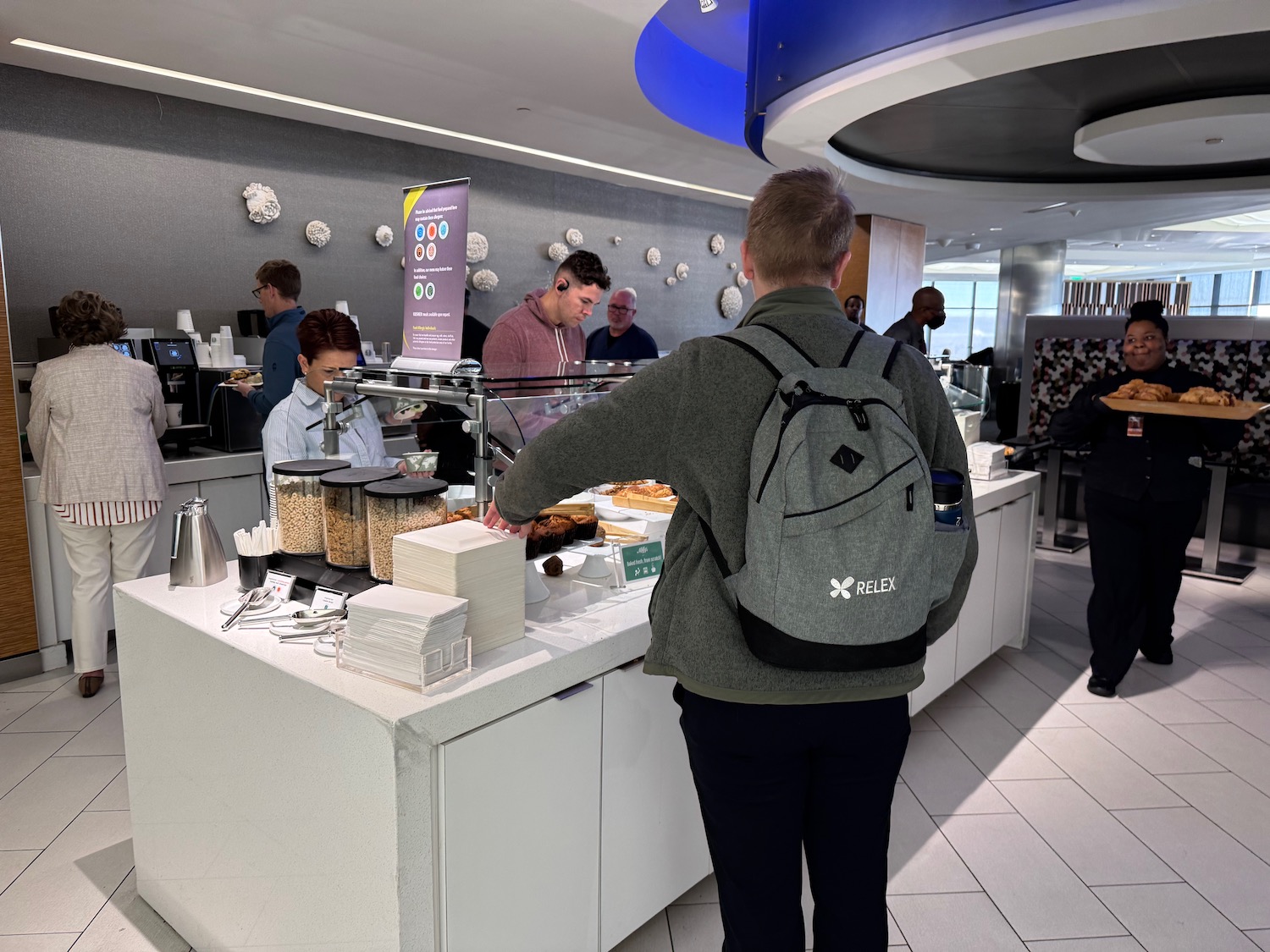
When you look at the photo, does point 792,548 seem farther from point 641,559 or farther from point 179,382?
point 179,382

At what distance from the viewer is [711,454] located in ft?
4.62

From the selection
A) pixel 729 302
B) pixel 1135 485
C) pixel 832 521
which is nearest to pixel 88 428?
pixel 832 521

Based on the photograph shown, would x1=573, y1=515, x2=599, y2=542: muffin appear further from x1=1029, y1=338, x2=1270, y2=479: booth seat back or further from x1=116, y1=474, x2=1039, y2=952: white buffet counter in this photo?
x1=1029, y1=338, x2=1270, y2=479: booth seat back

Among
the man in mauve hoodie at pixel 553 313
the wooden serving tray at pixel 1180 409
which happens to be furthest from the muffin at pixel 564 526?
the wooden serving tray at pixel 1180 409

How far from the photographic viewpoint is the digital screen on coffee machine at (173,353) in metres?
4.38

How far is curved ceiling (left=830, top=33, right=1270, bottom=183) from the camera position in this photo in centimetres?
358

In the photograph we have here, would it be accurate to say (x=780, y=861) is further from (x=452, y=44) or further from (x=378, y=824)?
(x=452, y=44)

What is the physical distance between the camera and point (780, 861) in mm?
1540

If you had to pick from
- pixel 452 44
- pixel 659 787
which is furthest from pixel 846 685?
pixel 452 44

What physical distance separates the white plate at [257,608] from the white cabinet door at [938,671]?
90.9 inches

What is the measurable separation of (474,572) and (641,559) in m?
0.54

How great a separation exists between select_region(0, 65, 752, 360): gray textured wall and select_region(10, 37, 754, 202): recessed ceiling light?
1.46 feet

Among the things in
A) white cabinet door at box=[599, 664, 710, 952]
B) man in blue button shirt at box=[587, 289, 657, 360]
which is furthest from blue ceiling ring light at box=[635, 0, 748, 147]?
white cabinet door at box=[599, 664, 710, 952]

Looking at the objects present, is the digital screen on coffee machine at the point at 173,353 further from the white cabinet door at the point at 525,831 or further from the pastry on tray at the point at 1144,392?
the pastry on tray at the point at 1144,392
